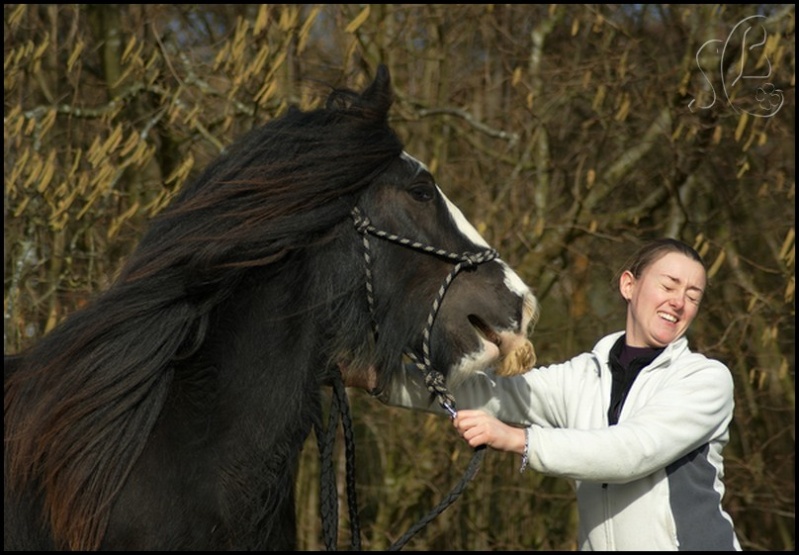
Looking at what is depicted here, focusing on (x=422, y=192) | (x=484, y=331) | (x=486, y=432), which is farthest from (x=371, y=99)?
(x=486, y=432)

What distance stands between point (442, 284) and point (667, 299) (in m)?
0.70

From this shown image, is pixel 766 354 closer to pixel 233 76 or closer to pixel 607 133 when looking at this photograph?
pixel 607 133

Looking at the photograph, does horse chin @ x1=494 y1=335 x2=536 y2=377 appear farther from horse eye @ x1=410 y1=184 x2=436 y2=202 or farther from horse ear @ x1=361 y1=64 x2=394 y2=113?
horse ear @ x1=361 y1=64 x2=394 y2=113

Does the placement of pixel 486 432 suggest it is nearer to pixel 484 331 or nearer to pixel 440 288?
pixel 484 331

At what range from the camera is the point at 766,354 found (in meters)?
5.98

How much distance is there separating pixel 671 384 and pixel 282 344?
1058mm

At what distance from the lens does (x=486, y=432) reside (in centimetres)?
259

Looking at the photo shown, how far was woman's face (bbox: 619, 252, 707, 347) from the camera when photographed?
9.73 feet

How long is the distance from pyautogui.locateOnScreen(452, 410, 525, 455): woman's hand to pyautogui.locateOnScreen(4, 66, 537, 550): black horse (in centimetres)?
17

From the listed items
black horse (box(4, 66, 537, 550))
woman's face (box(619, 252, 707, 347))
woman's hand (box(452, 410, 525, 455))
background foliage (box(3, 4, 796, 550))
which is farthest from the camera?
background foliage (box(3, 4, 796, 550))

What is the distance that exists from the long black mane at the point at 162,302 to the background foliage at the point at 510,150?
257cm

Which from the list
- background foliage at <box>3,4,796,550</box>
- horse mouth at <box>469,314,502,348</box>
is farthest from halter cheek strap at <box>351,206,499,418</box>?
background foliage at <box>3,4,796,550</box>

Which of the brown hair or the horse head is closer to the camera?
the horse head

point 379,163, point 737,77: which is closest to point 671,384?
point 379,163
